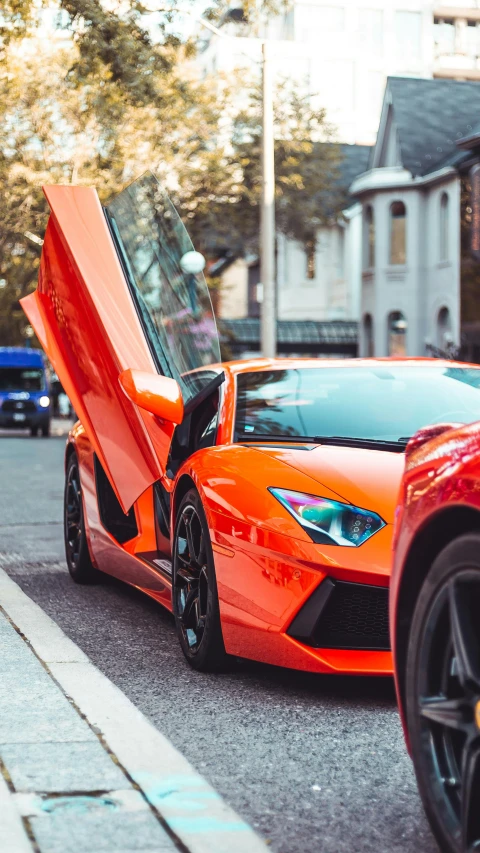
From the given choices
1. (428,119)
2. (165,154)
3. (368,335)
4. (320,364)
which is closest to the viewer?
(320,364)

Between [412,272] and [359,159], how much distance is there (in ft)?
40.0

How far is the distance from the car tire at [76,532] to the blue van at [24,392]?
28.3m

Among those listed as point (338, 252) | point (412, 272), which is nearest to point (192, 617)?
point (412, 272)

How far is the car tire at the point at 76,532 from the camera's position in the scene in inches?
286

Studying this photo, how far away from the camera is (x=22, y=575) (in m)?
7.77

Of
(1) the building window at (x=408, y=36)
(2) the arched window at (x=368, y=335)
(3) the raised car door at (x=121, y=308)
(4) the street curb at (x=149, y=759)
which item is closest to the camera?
(4) the street curb at (x=149, y=759)

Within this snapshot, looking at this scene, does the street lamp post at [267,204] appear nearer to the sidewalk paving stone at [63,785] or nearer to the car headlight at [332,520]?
the car headlight at [332,520]

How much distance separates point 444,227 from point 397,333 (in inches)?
159

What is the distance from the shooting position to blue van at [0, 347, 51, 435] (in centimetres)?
3600

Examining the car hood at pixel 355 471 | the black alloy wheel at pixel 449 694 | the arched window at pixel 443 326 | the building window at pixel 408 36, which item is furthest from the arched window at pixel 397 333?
the building window at pixel 408 36

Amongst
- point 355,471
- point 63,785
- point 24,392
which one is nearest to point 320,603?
point 355,471

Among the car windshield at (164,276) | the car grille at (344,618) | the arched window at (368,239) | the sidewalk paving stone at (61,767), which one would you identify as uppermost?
the arched window at (368,239)

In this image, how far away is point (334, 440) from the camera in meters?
5.34

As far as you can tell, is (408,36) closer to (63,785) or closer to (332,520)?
(332,520)
